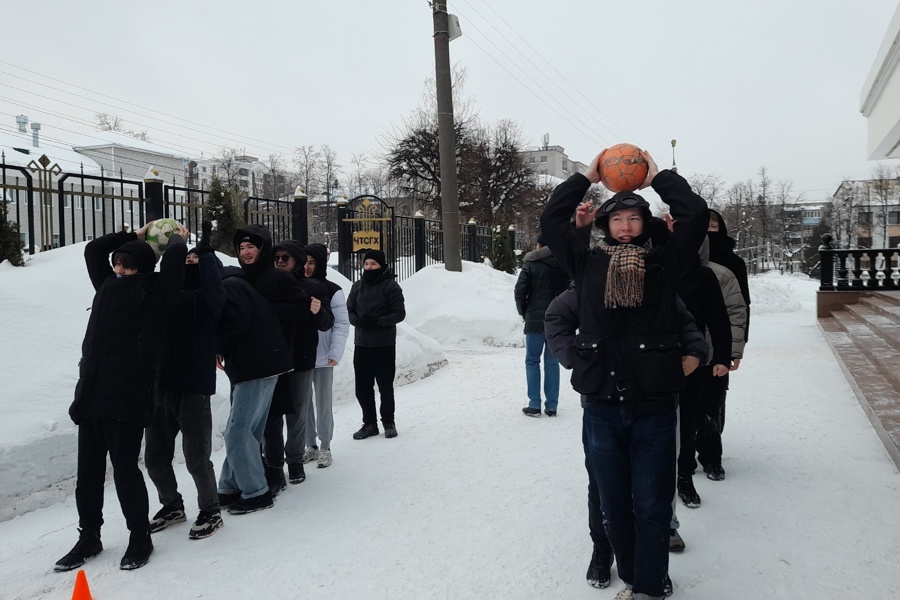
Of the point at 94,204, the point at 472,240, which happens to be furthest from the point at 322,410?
the point at 472,240

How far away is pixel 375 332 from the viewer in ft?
20.5

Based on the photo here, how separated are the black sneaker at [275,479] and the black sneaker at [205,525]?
0.66 metres

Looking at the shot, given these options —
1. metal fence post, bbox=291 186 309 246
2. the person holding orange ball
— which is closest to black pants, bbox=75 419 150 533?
the person holding orange ball

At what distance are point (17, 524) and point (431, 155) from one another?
2667 centimetres

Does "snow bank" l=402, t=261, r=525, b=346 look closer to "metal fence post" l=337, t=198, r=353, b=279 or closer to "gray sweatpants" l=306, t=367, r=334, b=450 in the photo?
"metal fence post" l=337, t=198, r=353, b=279

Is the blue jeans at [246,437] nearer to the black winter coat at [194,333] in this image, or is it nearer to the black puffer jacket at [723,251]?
the black winter coat at [194,333]

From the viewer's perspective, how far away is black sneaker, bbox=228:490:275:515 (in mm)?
4461

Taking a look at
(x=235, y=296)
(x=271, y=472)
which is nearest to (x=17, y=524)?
(x=271, y=472)

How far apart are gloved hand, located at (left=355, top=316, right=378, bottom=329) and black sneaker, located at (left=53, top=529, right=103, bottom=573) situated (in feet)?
9.71

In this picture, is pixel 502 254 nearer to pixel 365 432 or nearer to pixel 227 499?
pixel 365 432

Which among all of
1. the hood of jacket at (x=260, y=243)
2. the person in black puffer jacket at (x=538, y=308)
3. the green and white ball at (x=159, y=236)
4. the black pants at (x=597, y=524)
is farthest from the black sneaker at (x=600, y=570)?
the person in black puffer jacket at (x=538, y=308)

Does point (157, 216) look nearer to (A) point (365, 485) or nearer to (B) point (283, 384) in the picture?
(B) point (283, 384)

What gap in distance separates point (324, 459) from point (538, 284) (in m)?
2.99

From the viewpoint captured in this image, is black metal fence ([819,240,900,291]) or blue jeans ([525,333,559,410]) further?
black metal fence ([819,240,900,291])
